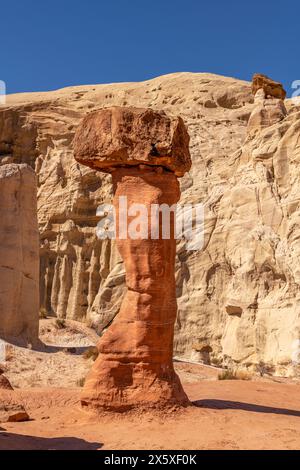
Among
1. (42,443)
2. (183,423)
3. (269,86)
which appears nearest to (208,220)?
(269,86)

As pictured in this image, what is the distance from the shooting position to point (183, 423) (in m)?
8.98

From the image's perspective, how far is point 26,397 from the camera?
1135cm

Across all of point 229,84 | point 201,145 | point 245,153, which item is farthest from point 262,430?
point 229,84

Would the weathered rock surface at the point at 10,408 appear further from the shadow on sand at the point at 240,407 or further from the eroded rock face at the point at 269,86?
the eroded rock face at the point at 269,86

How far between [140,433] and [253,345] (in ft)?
40.3

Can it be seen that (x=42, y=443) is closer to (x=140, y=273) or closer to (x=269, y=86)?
(x=140, y=273)

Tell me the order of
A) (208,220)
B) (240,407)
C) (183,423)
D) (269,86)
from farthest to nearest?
(269,86)
(208,220)
(240,407)
(183,423)

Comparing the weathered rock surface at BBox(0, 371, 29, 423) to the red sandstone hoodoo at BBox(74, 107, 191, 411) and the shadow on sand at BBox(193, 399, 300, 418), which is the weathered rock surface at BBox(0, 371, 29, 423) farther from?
the shadow on sand at BBox(193, 399, 300, 418)

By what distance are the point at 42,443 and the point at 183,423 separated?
2.26 m

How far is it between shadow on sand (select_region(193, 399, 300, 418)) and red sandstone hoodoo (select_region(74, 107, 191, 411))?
0.80m

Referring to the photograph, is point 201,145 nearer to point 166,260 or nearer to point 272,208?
point 272,208

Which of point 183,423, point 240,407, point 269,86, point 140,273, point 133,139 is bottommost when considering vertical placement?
point 240,407

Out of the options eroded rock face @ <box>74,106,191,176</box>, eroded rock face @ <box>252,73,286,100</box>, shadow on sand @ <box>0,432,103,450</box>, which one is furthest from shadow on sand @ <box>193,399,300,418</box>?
eroded rock face @ <box>252,73,286,100</box>

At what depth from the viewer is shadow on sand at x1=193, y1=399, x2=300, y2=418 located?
10.3m
